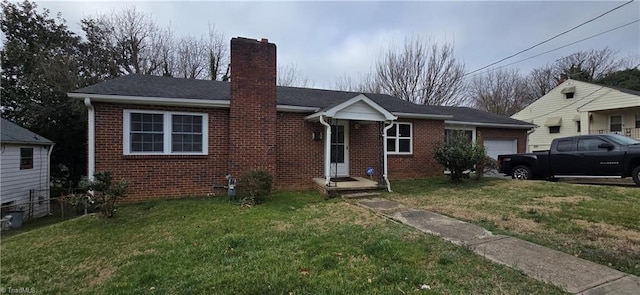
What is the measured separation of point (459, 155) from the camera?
1030 centimetres

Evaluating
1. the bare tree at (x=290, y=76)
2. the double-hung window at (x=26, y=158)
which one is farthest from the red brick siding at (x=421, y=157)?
the bare tree at (x=290, y=76)

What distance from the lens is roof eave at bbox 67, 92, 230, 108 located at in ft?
25.2

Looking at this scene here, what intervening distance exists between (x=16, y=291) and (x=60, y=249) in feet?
5.02

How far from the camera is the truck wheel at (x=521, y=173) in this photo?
1139 centimetres

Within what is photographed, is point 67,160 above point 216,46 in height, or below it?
below

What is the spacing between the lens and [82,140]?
15.2 meters

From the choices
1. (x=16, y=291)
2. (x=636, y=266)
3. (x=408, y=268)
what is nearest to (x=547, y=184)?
(x=636, y=266)

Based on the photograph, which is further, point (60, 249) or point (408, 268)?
point (60, 249)

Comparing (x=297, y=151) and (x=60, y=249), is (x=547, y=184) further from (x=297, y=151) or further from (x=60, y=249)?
(x=60, y=249)

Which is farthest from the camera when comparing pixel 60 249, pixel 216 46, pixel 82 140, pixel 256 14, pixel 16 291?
pixel 216 46

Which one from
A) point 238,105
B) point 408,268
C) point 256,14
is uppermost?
point 256,14

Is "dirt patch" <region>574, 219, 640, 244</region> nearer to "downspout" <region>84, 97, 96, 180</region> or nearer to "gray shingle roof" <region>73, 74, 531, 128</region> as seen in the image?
"gray shingle roof" <region>73, 74, 531, 128</region>

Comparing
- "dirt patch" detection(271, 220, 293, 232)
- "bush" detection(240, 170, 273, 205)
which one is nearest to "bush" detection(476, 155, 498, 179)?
"bush" detection(240, 170, 273, 205)

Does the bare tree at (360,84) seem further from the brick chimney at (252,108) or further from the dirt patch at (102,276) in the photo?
the dirt patch at (102,276)
